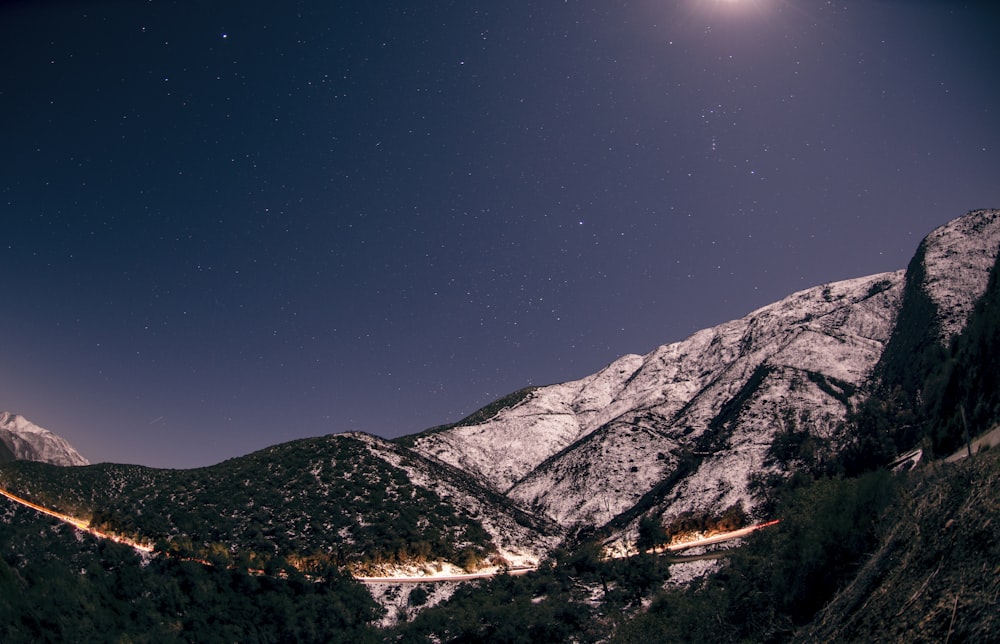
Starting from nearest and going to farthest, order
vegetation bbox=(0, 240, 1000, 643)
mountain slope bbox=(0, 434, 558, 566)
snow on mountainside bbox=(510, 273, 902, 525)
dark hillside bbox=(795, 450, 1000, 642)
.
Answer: dark hillside bbox=(795, 450, 1000, 642), vegetation bbox=(0, 240, 1000, 643), mountain slope bbox=(0, 434, 558, 566), snow on mountainside bbox=(510, 273, 902, 525)

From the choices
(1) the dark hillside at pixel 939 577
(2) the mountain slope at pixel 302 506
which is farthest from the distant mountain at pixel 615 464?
(1) the dark hillside at pixel 939 577

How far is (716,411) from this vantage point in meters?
84.1

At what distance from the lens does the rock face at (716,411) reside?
219ft

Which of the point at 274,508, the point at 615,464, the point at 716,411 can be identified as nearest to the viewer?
the point at 274,508

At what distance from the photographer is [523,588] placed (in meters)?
47.2

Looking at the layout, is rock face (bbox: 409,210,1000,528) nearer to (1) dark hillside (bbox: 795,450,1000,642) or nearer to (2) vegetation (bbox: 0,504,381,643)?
(2) vegetation (bbox: 0,504,381,643)

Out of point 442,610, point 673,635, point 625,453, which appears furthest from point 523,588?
point 625,453

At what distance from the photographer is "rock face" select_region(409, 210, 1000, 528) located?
66.7m

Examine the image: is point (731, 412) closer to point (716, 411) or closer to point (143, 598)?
point (716, 411)

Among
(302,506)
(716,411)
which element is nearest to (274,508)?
(302,506)

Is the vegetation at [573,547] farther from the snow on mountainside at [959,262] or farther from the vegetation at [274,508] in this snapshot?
the snow on mountainside at [959,262]

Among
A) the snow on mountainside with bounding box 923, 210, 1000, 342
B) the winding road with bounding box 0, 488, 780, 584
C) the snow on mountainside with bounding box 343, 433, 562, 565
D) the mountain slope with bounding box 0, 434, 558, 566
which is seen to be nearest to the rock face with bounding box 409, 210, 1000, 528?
the snow on mountainside with bounding box 923, 210, 1000, 342

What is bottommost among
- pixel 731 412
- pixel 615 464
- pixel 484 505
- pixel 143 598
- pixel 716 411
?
pixel 484 505

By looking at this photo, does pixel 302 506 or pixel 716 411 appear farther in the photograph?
pixel 716 411
